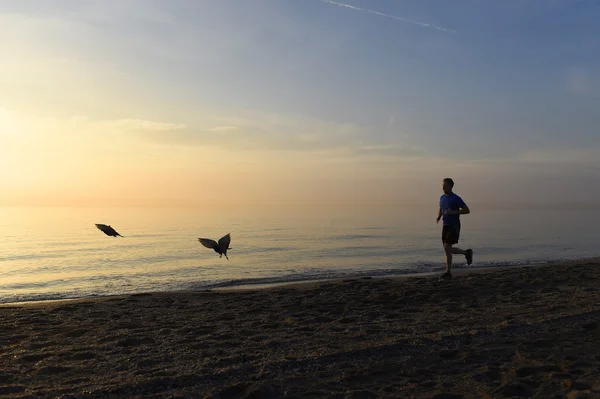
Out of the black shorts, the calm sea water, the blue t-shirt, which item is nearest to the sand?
the black shorts

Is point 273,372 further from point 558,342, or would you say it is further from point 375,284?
point 375,284

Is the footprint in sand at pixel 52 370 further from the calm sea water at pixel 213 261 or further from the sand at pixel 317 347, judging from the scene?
the calm sea water at pixel 213 261

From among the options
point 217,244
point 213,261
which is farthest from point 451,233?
point 213,261

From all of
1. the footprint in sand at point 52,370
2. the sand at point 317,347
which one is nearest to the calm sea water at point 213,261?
the sand at point 317,347

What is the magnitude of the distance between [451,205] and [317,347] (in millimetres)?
6134

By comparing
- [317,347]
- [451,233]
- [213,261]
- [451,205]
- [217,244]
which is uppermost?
[451,205]

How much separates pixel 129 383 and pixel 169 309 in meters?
4.58

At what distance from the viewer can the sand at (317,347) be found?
14.1 ft

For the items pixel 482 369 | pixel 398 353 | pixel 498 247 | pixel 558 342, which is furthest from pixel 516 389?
pixel 498 247

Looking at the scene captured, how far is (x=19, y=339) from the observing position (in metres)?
6.45

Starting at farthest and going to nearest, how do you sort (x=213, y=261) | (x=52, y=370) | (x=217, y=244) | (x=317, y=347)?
1. (x=213, y=261)
2. (x=217, y=244)
3. (x=317, y=347)
4. (x=52, y=370)

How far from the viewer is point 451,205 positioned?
10508 mm

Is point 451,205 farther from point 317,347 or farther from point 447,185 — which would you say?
point 317,347

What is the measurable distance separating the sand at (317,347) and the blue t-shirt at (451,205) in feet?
6.30
